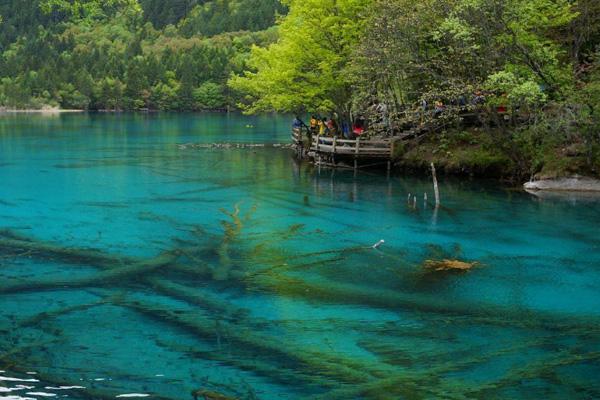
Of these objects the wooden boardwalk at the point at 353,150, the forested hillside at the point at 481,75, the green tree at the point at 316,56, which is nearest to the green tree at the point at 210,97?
the green tree at the point at 316,56

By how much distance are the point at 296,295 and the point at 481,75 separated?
21625 millimetres

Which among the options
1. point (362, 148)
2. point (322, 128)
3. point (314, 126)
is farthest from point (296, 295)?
point (314, 126)

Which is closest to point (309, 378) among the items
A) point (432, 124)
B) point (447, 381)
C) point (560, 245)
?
point (447, 381)

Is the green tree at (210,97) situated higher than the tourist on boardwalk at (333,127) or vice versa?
the green tree at (210,97)

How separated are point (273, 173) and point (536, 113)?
14319mm

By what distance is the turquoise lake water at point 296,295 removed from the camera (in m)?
12.9

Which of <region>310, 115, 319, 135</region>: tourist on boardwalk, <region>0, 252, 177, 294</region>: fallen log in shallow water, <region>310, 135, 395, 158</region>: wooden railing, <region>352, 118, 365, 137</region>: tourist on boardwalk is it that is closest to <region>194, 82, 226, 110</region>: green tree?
<region>310, 115, 319, 135</region>: tourist on boardwalk

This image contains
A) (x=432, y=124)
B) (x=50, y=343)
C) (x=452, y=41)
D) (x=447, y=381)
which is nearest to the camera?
(x=447, y=381)

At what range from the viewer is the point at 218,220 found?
2717 cm

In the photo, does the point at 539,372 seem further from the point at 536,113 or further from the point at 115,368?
the point at 536,113

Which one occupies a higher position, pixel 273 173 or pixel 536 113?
pixel 536 113

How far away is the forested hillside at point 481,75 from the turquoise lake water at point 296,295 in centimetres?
300

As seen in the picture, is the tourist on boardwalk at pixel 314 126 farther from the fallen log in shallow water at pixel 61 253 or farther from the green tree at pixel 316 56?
the fallen log in shallow water at pixel 61 253

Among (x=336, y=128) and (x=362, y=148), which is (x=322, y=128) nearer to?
(x=336, y=128)
